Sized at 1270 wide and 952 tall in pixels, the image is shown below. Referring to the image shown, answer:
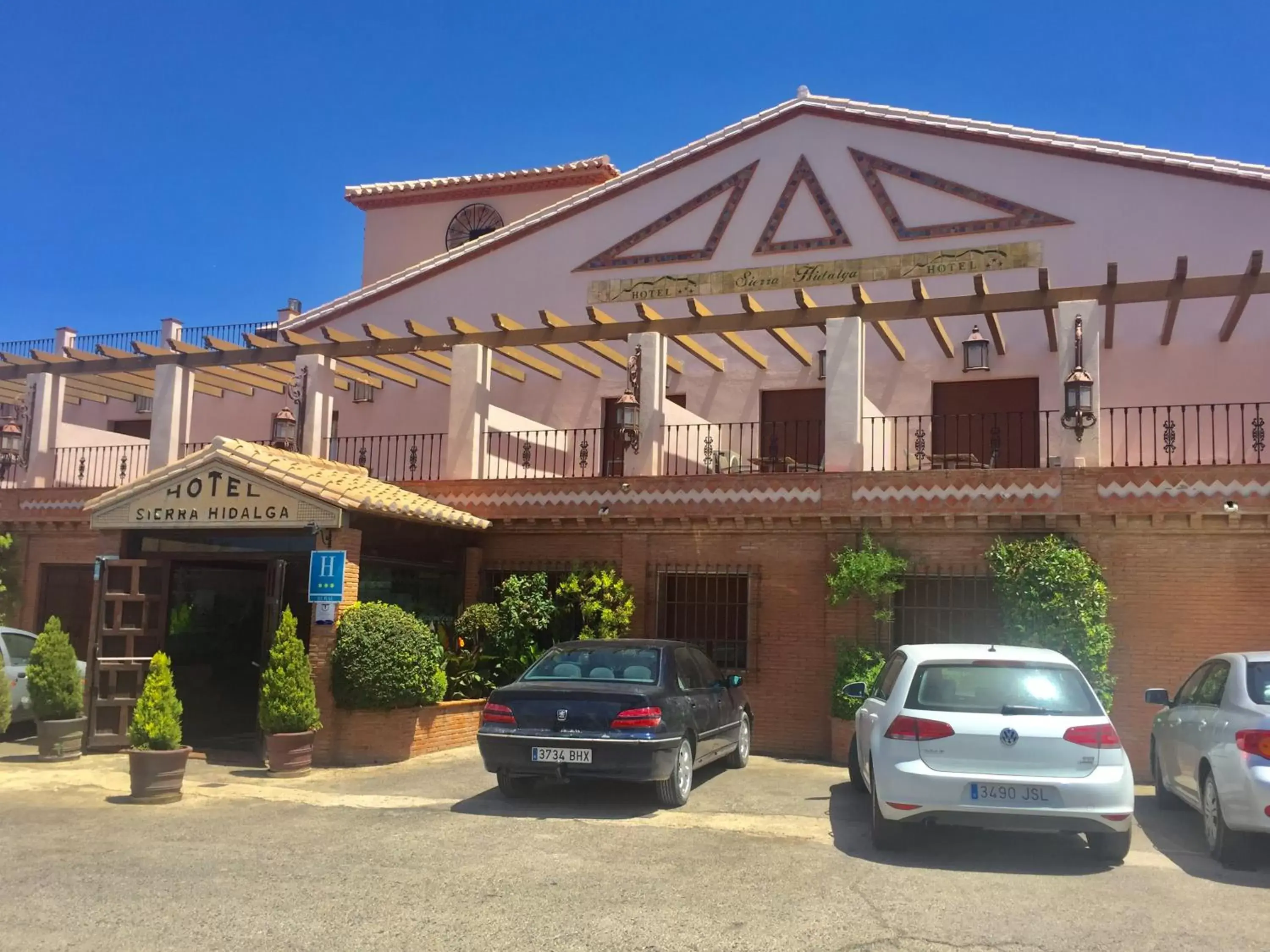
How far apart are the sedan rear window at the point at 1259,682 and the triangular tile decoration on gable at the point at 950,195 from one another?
1024 cm

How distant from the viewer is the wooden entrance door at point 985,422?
1655cm

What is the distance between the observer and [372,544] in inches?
533

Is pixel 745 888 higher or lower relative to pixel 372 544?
lower

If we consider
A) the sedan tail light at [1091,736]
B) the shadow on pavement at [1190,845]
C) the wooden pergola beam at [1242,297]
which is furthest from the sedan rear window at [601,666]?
the wooden pergola beam at [1242,297]

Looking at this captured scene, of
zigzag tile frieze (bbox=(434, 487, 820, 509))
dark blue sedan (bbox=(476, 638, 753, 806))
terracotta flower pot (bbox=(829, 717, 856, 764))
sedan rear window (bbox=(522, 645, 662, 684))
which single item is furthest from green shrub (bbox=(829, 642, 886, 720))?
sedan rear window (bbox=(522, 645, 662, 684))

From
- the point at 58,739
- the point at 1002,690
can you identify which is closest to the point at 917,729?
the point at 1002,690

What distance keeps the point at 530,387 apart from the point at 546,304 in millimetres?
1574

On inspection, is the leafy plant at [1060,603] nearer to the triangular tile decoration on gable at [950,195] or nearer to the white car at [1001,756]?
the white car at [1001,756]

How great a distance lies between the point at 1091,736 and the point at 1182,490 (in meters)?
6.20

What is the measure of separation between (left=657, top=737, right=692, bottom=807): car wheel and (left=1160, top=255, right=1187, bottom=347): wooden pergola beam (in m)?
8.72

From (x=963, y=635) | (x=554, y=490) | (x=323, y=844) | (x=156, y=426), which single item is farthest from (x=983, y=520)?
(x=156, y=426)

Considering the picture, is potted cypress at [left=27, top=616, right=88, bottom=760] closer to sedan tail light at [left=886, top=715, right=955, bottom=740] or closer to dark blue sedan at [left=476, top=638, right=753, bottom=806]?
dark blue sedan at [left=476, top=638, right=753, bottom=806]

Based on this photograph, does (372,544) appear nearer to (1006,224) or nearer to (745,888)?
(745,888)

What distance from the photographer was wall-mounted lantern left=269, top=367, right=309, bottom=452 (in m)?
16.6
